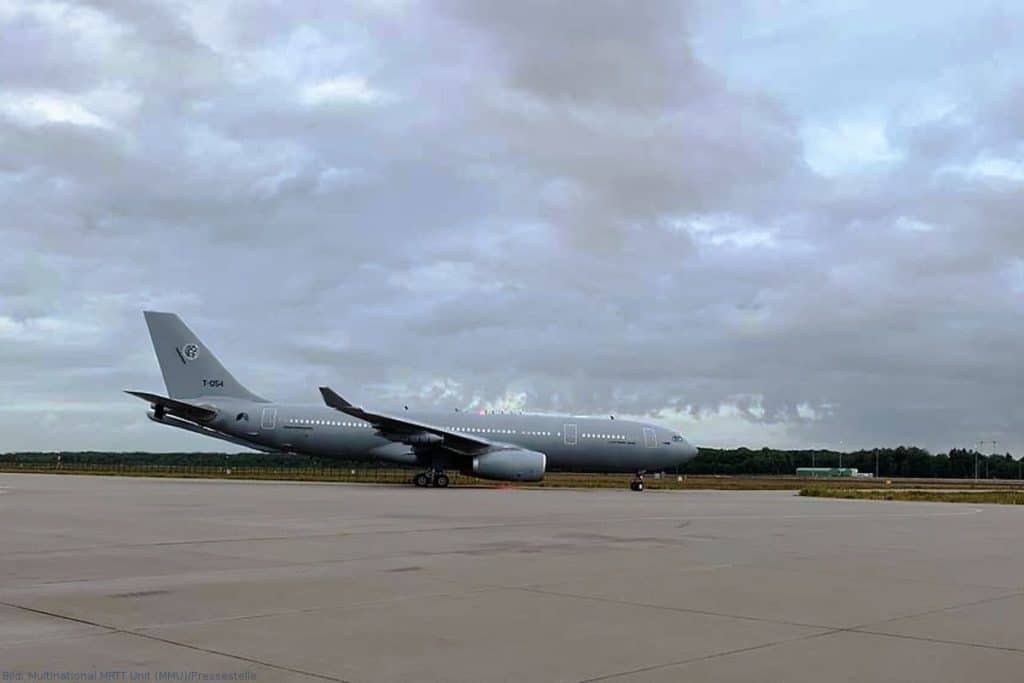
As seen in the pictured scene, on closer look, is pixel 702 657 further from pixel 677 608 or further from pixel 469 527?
pixel 469 527

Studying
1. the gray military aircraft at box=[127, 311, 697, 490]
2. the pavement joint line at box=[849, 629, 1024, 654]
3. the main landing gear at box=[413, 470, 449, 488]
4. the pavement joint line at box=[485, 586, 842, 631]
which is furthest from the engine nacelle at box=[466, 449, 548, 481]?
the pavement joint line at box=[849, 629, 1024, 654]

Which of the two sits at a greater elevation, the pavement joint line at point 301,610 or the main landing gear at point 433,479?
the pavement joint line at point 301,610

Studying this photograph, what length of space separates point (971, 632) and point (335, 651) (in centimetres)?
492

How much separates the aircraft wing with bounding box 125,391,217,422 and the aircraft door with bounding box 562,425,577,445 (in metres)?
15.0

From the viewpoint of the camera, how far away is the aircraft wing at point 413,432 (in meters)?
37.6

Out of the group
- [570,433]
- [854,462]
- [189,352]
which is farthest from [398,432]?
[854,462]

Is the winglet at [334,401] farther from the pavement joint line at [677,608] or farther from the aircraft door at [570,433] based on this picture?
the pavement joint line at [677,608]

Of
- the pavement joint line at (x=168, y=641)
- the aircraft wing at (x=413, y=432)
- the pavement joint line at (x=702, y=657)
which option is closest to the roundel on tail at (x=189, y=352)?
the aircraft wing at (x=413, y=432)

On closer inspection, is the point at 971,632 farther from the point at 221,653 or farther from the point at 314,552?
the point at 314,552

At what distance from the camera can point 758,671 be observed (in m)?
6.10

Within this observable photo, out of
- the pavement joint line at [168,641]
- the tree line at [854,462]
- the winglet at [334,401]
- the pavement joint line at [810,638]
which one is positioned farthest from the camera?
the tree line at [854,462]

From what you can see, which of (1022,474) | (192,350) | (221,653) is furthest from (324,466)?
(1022,474)

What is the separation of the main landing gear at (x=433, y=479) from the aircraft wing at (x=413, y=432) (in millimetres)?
1613

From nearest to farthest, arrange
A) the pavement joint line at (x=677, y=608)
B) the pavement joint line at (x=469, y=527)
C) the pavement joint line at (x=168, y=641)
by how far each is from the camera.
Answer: the pavement joint line at (x=168, y=641) < the pavement joint line at (x=677, y=608) < the pavement joint line at (x=469, y=527)
